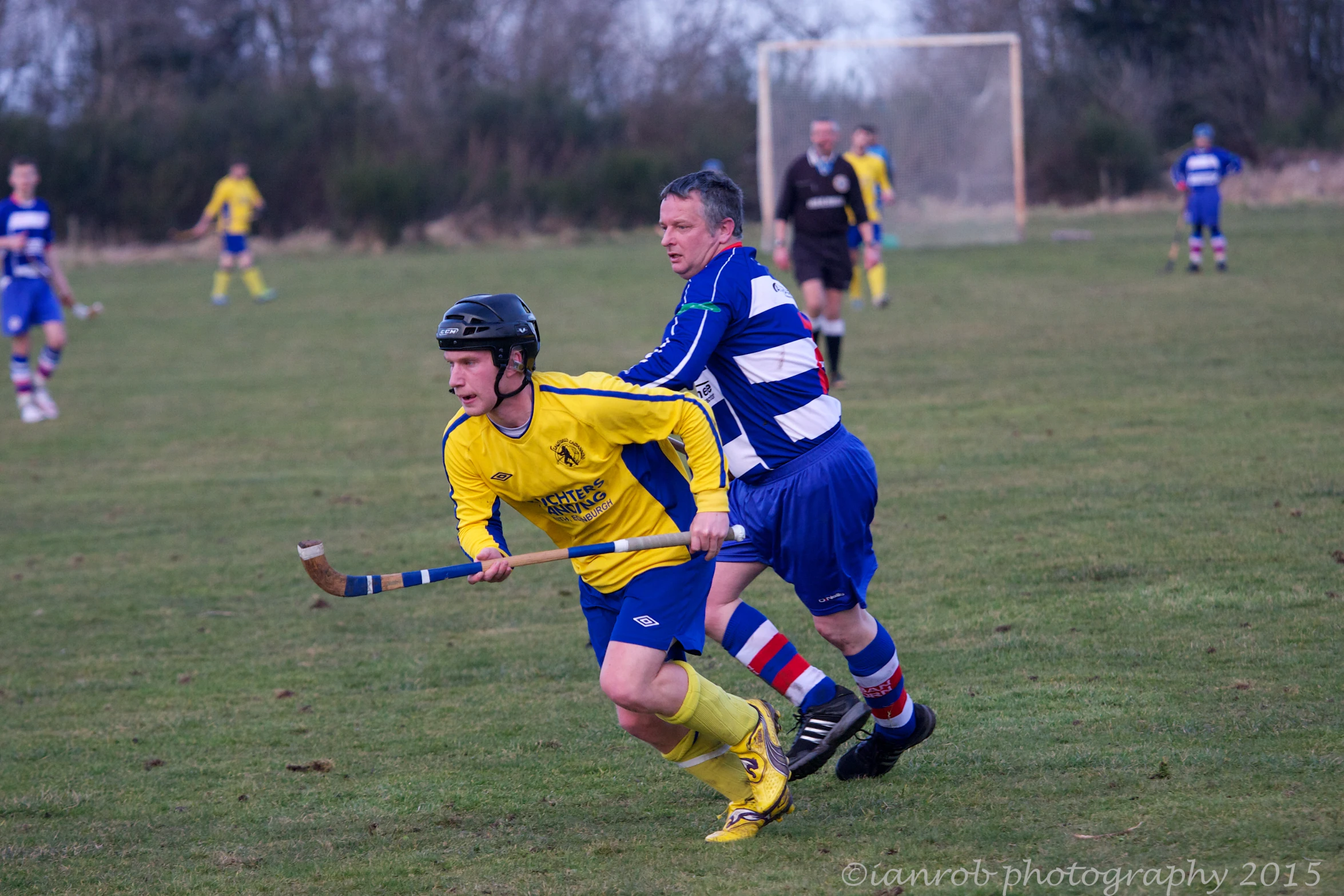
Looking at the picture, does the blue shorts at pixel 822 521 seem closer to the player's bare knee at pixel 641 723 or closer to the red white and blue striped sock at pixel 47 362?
the player's bare knee at pixel 641 723

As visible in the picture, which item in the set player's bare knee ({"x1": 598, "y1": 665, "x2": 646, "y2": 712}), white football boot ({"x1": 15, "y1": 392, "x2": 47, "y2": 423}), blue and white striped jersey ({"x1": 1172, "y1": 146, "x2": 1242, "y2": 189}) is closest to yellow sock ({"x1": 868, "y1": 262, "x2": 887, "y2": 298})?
blue and white striped jersey ({"x1": 1172, "y1": 146, "x2": 1242, "y2": 189})

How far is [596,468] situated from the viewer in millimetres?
3844

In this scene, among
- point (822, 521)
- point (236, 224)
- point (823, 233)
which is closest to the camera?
point (822, 521)

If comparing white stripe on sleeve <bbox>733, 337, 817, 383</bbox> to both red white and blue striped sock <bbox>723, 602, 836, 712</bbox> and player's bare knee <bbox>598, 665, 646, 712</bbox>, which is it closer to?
red white and blue striped sock <bbox>723, 602, 836, 712</bbox>

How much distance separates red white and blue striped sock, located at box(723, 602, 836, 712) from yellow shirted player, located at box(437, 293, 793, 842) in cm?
37

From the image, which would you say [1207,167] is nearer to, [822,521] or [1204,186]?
[1204,186]

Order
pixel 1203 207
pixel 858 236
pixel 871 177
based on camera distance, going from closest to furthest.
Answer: pixel 858 236, pixel 871 177, pixel 1203 207

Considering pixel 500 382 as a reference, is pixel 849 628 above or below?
below

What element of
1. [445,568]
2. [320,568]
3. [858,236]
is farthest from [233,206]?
[445,568]

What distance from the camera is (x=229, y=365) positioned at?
51.3 feet

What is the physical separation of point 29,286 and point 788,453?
419 inches

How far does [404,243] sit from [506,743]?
31144 millimetres

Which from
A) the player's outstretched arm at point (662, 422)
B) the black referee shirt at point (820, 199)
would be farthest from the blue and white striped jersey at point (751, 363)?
the black referee shirt at point (820, 199)

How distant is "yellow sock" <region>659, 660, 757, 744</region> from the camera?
3.84 meters
